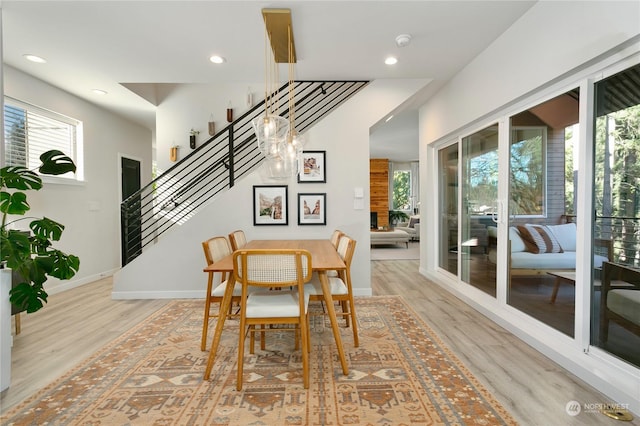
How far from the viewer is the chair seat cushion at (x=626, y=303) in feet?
6.03

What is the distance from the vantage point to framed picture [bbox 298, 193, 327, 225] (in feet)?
13.2

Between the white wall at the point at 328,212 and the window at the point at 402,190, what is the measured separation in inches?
307

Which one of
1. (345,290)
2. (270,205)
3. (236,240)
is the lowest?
(345,290)

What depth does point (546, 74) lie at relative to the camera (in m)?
2.33

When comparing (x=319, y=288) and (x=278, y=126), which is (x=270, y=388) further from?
(x=278, y=126)

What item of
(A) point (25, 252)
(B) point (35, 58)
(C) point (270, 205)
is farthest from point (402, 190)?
(A) point (25, 252)

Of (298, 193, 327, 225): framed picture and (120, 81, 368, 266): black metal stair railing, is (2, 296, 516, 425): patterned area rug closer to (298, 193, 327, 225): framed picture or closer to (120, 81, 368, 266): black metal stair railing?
(298, 193, 327, 225): framed picture

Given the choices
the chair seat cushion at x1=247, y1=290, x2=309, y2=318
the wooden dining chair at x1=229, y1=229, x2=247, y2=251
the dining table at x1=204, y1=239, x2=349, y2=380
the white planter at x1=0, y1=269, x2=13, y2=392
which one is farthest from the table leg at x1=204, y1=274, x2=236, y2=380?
the white planter at x1=0, y1=269, x2=13, y2=392

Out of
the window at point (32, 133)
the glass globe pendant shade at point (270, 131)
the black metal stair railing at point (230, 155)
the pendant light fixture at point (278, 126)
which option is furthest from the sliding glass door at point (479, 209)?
the window at point (32, 133)

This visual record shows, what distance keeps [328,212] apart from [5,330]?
3.09 metres

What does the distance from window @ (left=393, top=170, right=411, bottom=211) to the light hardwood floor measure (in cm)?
760

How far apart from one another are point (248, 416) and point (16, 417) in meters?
1.31

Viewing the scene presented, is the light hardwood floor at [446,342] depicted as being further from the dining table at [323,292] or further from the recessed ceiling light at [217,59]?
the recessed ceiling light at [217,59]

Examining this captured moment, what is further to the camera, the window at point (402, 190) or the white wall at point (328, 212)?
the window at point (402, 190)
